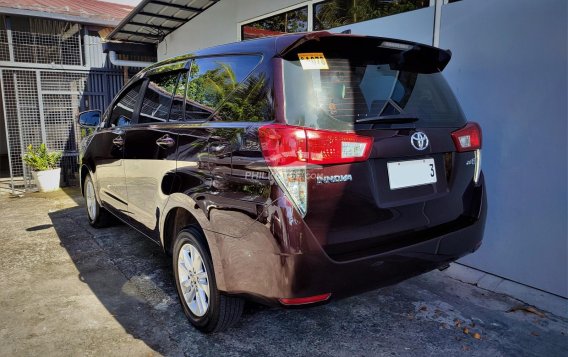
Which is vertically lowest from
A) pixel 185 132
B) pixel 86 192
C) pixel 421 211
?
pixel 86 192

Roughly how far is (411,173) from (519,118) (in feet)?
5.11

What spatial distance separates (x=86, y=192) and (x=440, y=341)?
14.2ft

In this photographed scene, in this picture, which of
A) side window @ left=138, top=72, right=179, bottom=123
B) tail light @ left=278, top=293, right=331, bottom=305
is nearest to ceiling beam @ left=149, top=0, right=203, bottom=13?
side window @ left=138, top=72, right=179, bottom=123

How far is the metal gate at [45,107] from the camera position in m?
8.05

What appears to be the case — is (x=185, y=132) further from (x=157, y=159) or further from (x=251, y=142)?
(x=251, y=142)

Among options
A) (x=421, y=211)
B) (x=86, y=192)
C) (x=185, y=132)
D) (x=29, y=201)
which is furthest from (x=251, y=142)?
(x=29, y=201)

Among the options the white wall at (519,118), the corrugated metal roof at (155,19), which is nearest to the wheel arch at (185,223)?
the white wall at (519,118)

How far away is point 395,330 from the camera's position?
8.68ft

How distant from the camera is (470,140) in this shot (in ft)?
7.77

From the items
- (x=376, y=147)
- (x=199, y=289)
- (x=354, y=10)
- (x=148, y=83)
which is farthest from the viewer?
(x=354, y=10)

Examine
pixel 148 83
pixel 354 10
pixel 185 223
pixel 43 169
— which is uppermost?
pixel 354 10

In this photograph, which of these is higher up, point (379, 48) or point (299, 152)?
point (379, 48)

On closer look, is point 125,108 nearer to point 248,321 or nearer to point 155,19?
point 248,321

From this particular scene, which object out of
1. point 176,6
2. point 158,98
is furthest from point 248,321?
point 176,6
